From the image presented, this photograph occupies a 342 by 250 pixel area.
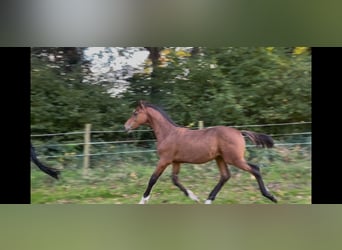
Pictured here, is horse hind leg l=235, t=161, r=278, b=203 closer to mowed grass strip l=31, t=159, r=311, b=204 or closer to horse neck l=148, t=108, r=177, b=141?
mowed grass strip l=31, t=159, r=311, b=204

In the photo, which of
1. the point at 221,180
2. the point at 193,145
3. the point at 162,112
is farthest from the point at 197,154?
the point at 162,112

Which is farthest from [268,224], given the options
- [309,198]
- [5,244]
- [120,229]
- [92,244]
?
[5,244]

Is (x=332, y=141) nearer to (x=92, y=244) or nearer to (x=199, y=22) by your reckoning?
(x=199, y=22)

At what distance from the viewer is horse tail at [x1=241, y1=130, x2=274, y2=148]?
2486 mm

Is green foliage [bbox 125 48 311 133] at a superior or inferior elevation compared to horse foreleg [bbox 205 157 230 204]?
superior

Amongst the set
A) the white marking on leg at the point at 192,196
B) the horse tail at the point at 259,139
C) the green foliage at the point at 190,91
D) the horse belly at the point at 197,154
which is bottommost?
the white marking on leg at the point at 192,196

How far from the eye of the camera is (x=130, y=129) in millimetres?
2523

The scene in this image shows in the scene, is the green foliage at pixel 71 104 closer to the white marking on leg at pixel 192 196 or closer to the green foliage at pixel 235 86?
the green foliage at pixel 235 86

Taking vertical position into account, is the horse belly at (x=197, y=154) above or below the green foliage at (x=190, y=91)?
below

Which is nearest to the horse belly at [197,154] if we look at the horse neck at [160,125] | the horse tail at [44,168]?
the horse neck at [160,125]

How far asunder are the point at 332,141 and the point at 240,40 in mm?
777

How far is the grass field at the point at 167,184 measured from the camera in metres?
2.48

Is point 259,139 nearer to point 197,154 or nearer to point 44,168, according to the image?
point 197,154

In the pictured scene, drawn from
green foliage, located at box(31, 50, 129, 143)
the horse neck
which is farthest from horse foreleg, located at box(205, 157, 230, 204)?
green foliage, located at box(31, 50, 129, 143)
